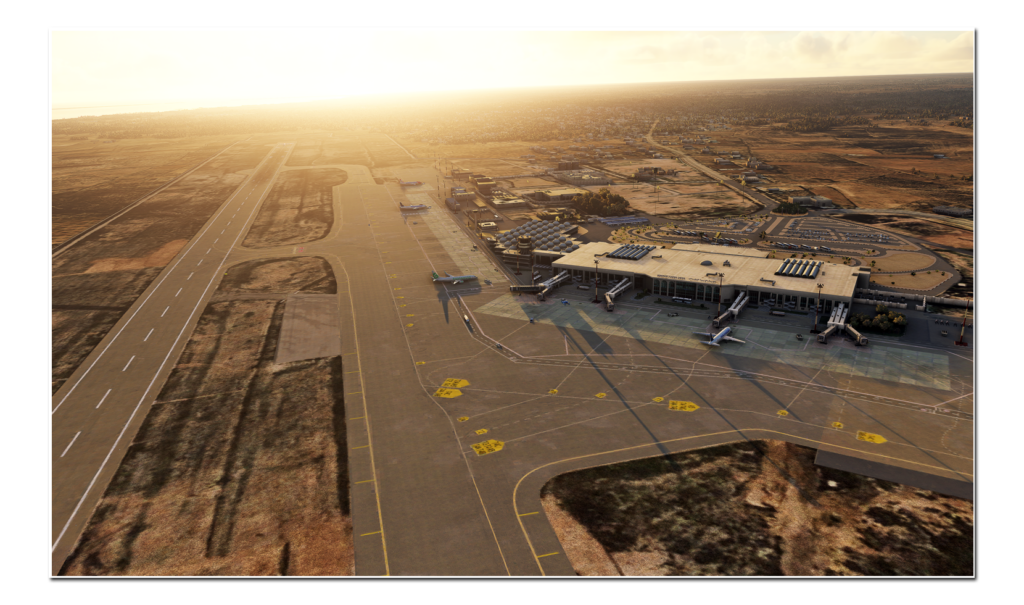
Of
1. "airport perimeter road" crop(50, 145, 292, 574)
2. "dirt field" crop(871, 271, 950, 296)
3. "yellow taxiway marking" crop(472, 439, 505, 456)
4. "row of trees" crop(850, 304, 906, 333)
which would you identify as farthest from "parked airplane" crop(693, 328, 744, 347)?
"airport perimeter road" crop(50, 145, 292, 574)

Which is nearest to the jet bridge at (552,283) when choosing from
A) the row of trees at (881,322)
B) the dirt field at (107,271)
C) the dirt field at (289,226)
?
the row of trees at (881,322)

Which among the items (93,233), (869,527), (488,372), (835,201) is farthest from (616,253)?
(93,233)

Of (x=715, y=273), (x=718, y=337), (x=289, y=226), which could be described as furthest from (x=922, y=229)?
(x=289, y=226)

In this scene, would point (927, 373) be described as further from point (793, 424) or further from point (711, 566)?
point (711, 566)

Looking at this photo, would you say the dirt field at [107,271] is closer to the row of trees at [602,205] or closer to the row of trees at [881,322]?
the row of trees at [881,322]

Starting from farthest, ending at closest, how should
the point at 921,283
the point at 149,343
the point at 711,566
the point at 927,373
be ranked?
the point at 921,283 → the point at 149,343 → the point at 927,373 → the point at 711,566

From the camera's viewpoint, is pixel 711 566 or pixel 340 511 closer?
pixel 711 566
